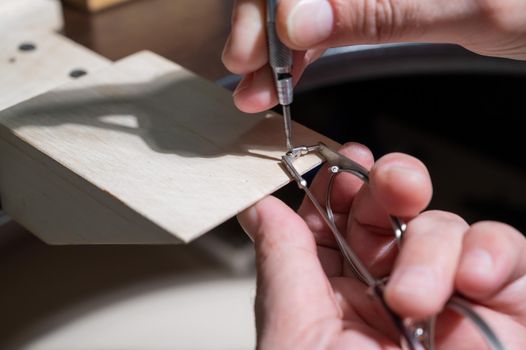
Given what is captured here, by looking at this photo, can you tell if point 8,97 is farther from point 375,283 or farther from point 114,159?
point 375,283

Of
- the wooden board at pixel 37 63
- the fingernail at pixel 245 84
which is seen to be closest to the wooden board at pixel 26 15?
the wooden board at pixel 37 63

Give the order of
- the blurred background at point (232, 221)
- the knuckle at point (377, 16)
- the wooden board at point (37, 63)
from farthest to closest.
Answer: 1. the blurred background at point (232, 221)
2. the wooden board at point (37, 63)
3. the knuckle at point (377, 16)

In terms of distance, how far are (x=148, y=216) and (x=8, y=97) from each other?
0.24 metres

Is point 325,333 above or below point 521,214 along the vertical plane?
above

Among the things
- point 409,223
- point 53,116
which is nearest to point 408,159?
point 409,223

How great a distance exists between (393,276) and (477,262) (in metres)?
0.06

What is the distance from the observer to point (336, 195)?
599 millimetres

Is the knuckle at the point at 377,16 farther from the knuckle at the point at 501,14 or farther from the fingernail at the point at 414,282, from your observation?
the fingernail at the point at 414,282

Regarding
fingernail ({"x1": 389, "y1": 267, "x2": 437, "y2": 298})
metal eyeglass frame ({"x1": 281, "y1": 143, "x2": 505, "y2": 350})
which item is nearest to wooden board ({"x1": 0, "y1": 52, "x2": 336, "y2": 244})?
metal eyeglass frame ({"x1": 281, "y1": 143, "x2": 505, "y2": 350})

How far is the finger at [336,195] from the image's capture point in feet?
1.87

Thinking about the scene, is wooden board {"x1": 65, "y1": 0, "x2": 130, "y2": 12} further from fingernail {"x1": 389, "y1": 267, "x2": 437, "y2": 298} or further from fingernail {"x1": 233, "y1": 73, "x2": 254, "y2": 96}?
fingernail {"x1": 389, "y1": 267, "x2": 437, "y2": 298}

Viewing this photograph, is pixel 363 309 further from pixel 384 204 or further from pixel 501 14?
pixel 501 14

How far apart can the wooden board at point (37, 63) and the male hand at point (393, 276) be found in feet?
0.83

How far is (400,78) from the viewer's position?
861 mm
